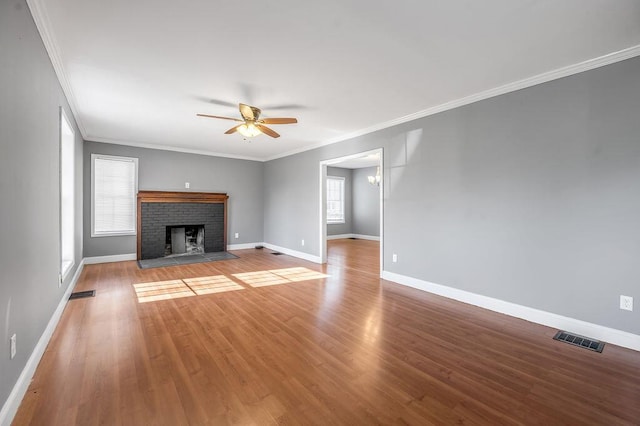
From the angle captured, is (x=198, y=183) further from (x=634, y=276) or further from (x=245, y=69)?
(x=634, y=276)

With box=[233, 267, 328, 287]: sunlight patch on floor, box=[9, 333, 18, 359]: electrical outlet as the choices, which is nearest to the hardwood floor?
box=[9, 333, 18, 359]: electrical outlet

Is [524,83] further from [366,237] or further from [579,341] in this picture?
[366,237]

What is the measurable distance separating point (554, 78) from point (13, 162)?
444 centimetres

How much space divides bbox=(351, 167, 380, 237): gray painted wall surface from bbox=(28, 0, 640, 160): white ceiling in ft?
18.0

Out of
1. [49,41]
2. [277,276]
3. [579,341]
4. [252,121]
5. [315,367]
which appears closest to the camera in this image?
[315,367]

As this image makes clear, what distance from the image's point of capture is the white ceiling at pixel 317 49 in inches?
77.6

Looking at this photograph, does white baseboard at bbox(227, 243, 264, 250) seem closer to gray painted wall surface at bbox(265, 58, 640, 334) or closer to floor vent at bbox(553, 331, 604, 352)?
gray painted wall surface at bbox(265, 58, 640, 334)

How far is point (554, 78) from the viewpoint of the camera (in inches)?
112

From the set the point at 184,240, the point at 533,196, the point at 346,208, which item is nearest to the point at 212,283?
the point at 184,240

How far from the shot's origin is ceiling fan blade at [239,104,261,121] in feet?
11.1

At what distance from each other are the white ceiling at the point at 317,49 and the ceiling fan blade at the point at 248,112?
17 cm

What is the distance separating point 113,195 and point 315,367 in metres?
5.85

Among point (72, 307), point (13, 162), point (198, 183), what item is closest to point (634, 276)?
point (13, 162)

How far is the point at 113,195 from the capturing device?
231 inches
